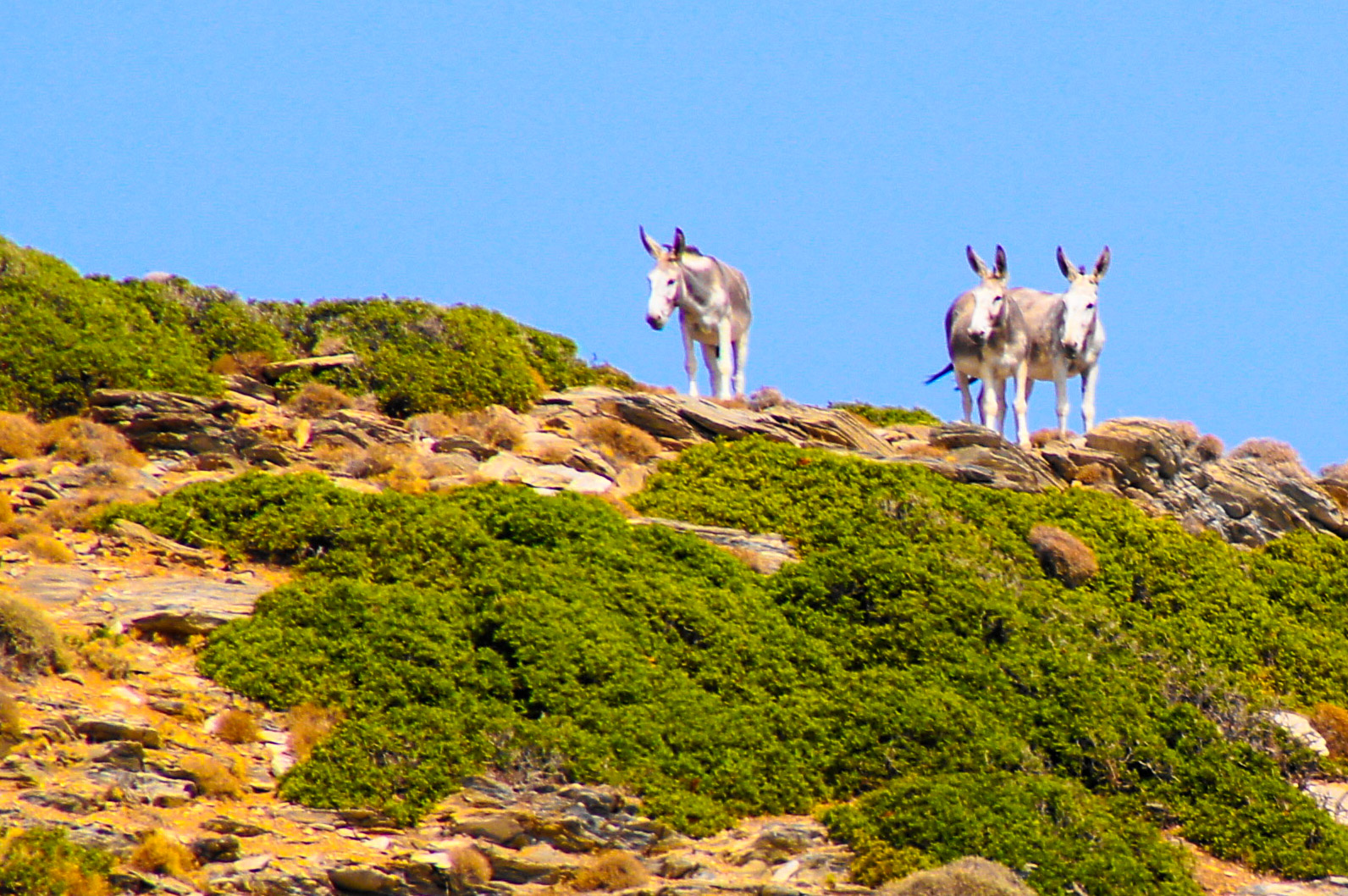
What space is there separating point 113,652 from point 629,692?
5.77 m

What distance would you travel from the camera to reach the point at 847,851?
57.3 ft

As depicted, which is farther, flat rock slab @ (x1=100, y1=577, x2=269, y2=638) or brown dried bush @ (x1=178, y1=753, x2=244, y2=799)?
flat rock slab @ (x1=100, y1=577, x2=269, y2=638)

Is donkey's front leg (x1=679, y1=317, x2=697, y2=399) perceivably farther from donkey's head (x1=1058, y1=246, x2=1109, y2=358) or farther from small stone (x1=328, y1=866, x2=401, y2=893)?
small stone (x1=328, y1=866, x2=401, y2=893)

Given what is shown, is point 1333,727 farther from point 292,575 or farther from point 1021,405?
point 292,575

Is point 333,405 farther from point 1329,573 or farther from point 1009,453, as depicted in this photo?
point 1329,573

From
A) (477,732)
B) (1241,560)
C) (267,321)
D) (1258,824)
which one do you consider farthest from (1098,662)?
(267,321)

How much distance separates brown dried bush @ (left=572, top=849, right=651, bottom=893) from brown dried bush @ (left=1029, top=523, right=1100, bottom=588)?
34.4ft

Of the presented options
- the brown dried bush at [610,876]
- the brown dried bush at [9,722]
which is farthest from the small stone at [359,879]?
the brown dried bush at [9,722]

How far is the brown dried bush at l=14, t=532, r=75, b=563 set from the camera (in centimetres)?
2058

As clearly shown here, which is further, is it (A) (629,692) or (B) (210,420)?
(B) (210,420)

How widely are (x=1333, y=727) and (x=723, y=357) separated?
14.1 meters

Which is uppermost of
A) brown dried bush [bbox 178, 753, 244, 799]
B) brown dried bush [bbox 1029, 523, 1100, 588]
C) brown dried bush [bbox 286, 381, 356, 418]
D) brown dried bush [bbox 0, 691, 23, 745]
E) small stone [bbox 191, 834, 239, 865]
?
brown dried bush [bbox 286, 381, 356, 418]

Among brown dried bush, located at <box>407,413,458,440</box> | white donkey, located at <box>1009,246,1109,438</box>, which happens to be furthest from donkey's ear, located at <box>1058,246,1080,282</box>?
A: brown dried bush, located at <box>407,413,458,440</box>

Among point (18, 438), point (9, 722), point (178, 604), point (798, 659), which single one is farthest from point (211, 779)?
point (18, 438)
